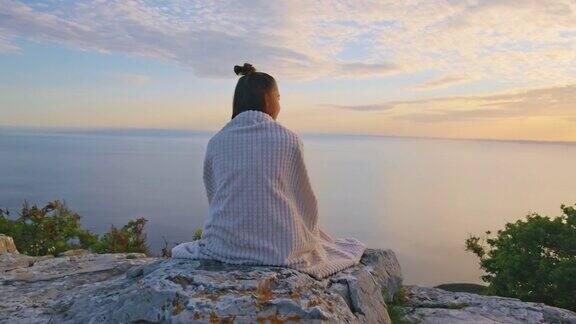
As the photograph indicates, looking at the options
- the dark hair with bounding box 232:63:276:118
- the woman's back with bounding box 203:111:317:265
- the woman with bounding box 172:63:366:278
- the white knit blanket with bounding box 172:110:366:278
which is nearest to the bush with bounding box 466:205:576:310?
the woman with bounding box 172:63:366:278

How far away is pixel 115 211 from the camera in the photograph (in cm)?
5997

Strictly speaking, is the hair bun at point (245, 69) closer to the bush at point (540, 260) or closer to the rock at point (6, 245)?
the rock at point (6, 245)

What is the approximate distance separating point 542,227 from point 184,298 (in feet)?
42.4

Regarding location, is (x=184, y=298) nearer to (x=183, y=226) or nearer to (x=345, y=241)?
(x=345, y=241)

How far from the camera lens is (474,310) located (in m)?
6.60

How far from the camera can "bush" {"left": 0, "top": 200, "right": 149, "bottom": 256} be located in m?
12.7

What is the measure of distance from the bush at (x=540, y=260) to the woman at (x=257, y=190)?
33.2 feet

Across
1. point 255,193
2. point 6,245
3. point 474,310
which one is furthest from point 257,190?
point 6,245

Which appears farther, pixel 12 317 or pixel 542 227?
pixel 542 227

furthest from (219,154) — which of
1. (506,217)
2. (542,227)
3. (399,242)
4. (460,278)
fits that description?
(506,217)

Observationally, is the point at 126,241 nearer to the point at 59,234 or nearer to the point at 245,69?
the point at 59,234

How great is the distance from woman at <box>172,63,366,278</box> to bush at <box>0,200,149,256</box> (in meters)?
8.27

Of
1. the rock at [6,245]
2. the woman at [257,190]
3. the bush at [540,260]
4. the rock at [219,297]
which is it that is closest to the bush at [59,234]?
the rock at [6,245]

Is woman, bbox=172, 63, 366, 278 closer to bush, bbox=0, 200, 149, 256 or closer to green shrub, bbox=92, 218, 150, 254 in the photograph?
green shrub, bbox=92, 218, 150, 254
